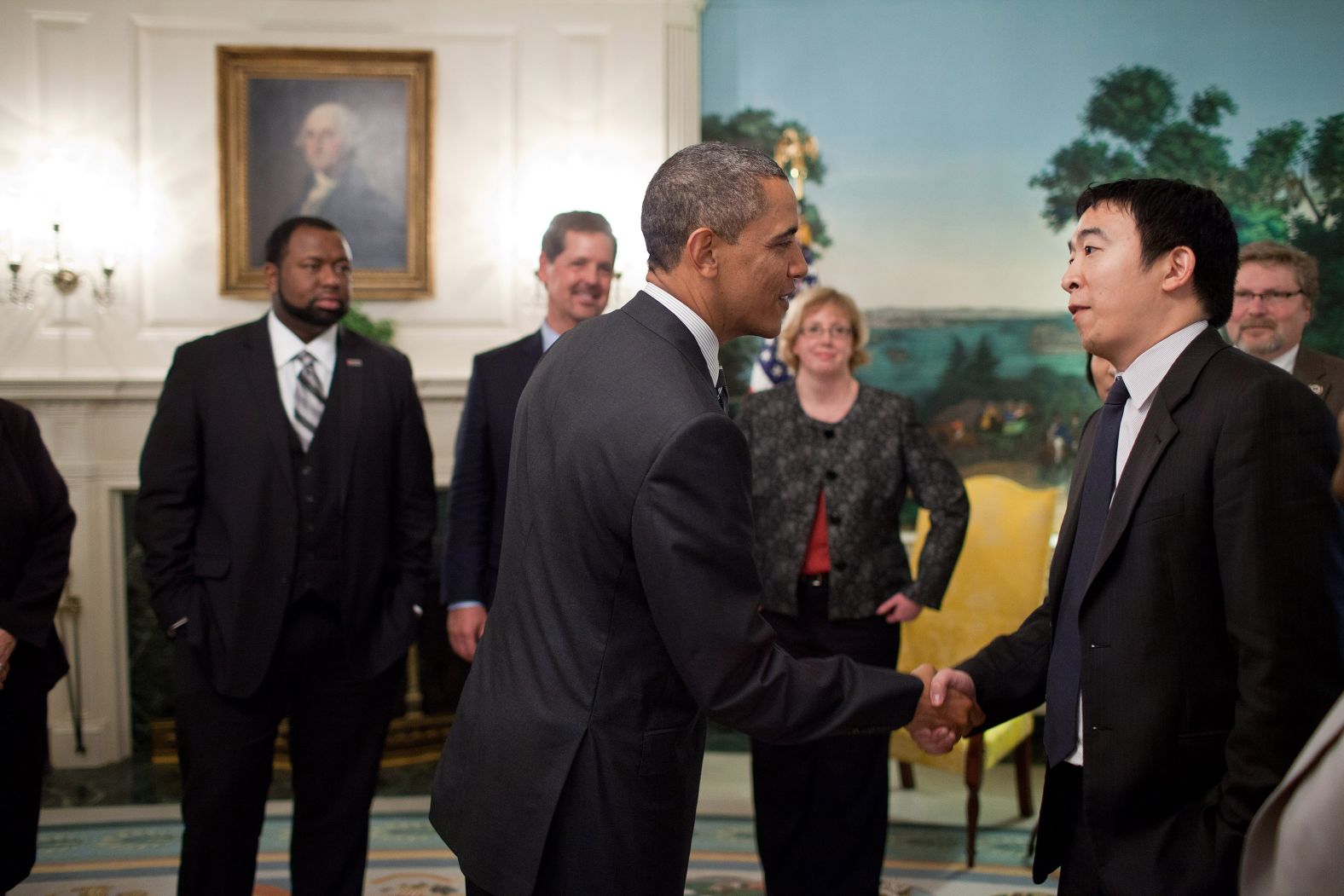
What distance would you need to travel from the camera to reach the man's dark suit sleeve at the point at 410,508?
3.25 meters

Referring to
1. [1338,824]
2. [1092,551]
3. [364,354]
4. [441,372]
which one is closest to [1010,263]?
[441,372]

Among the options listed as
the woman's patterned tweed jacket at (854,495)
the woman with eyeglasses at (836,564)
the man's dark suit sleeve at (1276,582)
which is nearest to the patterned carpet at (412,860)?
the woman with eyeglasses at (836,564)

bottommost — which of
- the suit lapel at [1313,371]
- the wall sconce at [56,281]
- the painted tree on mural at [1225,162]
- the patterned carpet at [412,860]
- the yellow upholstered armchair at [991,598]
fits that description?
the patterned carpet at [412,860]

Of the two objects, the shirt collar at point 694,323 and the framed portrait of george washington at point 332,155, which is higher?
the framed portrait of george washington at point 332,155

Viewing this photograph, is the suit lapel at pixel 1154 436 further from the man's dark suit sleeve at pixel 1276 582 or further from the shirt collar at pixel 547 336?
the shirt collar at pixel 547 336

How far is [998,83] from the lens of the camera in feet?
18.0

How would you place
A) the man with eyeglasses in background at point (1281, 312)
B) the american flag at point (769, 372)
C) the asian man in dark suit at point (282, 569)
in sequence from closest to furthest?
the asian man in dark suit at point (282, 569) → the man with eyeglasses in background at point (1281, 312) → the american flag at point (769, 372)

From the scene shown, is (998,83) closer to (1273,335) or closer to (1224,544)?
(1273,335)

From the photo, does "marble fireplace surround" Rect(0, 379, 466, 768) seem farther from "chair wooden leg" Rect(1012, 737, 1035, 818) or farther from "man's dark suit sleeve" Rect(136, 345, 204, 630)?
"chair wooden leg" Rect(1012, 737, 1035, 818)

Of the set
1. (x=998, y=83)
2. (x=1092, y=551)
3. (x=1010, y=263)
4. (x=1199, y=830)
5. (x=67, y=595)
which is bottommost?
(x=67, y=595)

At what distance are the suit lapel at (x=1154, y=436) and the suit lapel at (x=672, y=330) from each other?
2.06ft

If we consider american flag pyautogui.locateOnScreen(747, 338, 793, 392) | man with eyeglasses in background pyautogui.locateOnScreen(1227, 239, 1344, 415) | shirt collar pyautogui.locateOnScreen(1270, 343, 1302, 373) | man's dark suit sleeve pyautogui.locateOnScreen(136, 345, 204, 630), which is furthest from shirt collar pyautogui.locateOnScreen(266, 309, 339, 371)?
shirt collar pyautogui.locateOnScreen(1270, 343, 1302, 373)

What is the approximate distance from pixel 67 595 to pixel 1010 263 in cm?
444

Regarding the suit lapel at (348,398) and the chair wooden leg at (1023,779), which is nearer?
the suit lapel at (348,398)
